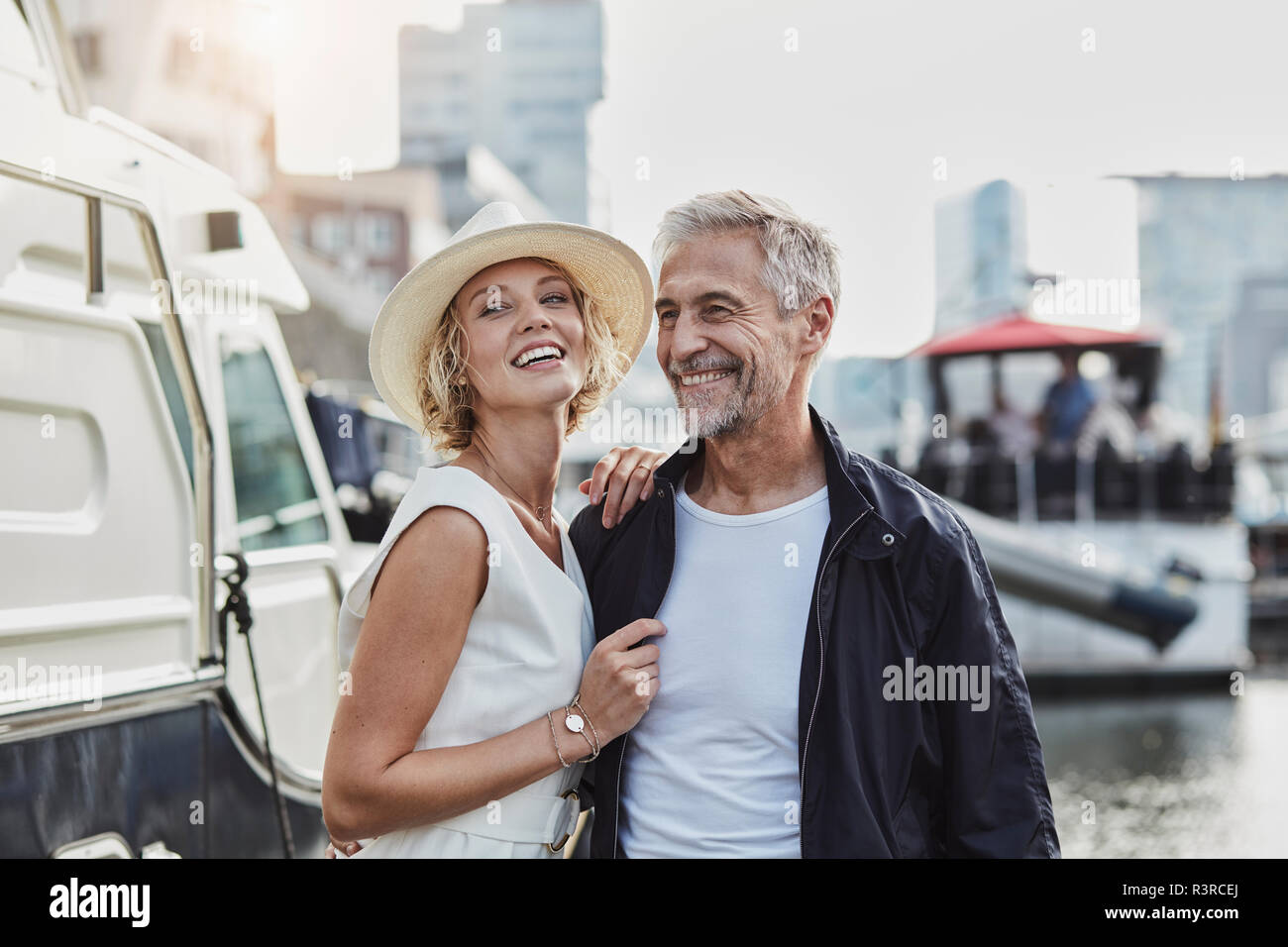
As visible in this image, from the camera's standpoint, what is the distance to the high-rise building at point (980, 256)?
1491 centimetres

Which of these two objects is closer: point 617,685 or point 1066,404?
point 617,685

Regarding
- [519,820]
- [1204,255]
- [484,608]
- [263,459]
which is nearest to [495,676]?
[484,608]

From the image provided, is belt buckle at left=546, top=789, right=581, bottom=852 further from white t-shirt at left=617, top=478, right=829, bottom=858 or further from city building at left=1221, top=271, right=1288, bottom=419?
city building at left=1221, top=271, right=1288, bottom=419

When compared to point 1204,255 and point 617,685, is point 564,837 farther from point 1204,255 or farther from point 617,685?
point 1204,255

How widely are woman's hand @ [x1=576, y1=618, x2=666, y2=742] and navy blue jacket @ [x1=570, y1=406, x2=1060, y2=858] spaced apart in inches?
5.4

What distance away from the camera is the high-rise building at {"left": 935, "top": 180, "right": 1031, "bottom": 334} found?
14906 mm

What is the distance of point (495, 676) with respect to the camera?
183 centimetres

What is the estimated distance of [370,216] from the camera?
123 ft

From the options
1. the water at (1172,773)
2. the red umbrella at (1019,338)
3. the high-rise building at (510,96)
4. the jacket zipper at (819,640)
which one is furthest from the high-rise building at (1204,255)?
the high-rise building at (510,96)

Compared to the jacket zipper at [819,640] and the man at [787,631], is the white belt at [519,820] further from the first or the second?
the jacket zipper at [819,640]

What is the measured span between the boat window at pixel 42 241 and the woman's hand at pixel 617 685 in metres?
1.50

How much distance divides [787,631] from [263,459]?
2473 mm
